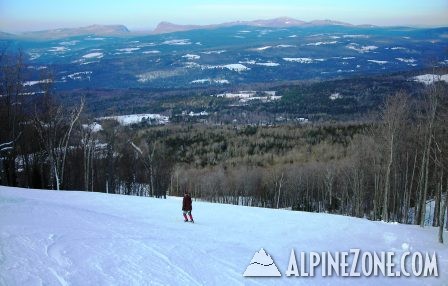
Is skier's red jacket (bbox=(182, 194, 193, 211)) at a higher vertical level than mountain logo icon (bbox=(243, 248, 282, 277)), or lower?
lower

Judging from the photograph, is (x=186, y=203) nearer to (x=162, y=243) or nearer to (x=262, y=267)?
(x=162, y=243)

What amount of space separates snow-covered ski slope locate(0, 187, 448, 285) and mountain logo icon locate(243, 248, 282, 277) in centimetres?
22

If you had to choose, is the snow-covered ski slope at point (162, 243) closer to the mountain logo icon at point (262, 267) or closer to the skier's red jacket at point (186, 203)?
the mountain logo icon at point (262, 267)

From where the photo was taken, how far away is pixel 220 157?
127312mm

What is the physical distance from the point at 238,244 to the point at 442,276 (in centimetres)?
736

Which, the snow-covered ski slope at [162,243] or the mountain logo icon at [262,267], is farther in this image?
the mountain logo icon at [262,267]

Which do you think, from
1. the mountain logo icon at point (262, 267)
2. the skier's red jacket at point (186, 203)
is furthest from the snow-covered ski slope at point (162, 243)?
the skier's red jacket at point (186, 203)

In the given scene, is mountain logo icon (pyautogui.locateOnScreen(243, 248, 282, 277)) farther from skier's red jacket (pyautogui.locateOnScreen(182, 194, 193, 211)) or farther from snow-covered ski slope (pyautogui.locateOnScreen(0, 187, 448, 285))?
skier's red jacket (pyautogui.locateOnScreen(182, 194, 193, 211))

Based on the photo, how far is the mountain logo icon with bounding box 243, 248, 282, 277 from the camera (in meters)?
13.5

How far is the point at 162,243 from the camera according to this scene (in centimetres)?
1527

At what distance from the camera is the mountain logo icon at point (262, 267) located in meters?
13.5

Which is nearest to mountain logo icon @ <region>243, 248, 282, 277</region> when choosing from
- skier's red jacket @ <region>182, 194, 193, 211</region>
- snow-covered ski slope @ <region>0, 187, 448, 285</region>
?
snow-covered ski slope @ <region>0, 187, 448, 285</region>

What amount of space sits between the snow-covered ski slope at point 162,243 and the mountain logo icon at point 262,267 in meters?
0.22

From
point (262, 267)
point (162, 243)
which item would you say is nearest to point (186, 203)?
point (162, 243)
